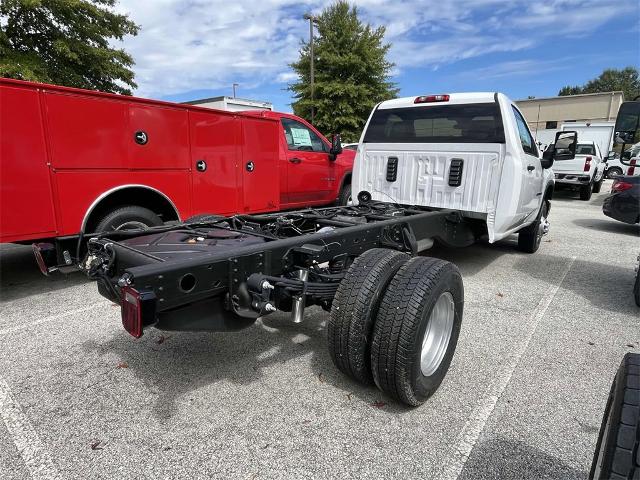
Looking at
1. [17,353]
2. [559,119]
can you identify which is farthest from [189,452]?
[559,119]

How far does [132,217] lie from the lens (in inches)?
192

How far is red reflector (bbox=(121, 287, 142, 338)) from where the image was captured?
1.89 m

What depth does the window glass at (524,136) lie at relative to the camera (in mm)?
5094

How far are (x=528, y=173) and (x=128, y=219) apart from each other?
4.73 metres

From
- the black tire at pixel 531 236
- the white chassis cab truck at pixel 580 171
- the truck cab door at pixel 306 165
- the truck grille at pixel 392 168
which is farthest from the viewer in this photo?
the white chassis cab truck at pixel 580 171

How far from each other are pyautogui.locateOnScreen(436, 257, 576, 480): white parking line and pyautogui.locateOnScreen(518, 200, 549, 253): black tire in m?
2.88

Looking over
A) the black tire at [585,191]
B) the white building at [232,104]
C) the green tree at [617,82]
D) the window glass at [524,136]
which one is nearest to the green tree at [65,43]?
the white building at [232,104]

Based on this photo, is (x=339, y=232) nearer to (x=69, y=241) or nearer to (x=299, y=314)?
(x=299, y=314)

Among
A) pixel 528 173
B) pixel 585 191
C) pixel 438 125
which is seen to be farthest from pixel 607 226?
pixel 438 125

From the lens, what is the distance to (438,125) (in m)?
5.07

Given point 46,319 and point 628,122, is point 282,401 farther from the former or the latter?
point 628,122

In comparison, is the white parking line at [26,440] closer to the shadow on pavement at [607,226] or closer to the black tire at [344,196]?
the black tire at [344,196]

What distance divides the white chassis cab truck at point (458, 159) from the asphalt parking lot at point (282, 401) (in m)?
1.17

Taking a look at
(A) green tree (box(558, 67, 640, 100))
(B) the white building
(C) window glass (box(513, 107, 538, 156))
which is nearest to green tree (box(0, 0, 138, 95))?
(B) the white building
